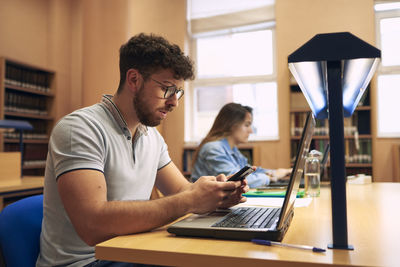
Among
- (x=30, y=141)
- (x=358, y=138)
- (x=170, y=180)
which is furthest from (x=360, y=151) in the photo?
(x=30, y=141)

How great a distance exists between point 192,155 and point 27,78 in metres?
2.47

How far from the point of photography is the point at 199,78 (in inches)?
212

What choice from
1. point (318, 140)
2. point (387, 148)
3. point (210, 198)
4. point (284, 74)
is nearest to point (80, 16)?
point (284, 74)

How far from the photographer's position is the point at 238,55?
5.20m

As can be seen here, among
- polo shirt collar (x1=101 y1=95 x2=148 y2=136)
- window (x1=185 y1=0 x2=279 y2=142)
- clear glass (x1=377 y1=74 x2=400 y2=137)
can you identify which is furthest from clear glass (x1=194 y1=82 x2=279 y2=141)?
polo shirt collar (x1=101 y1=95 x2=148 y2=136)

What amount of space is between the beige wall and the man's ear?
279 cm

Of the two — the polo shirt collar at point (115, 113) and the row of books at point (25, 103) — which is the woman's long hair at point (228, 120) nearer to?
the polo shirt collar at point (115, 113)

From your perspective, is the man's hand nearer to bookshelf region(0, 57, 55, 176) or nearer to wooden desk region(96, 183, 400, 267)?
wooden desk region(96, 183, 400, 267)

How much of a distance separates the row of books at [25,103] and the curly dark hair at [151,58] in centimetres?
380

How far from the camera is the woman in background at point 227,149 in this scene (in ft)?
7.98

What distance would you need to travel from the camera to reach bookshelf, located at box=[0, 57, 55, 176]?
14.6 feet

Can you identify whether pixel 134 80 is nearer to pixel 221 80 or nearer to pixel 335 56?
pixel 335 56

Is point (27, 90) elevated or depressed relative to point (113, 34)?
depressed

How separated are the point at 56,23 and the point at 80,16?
42cm
